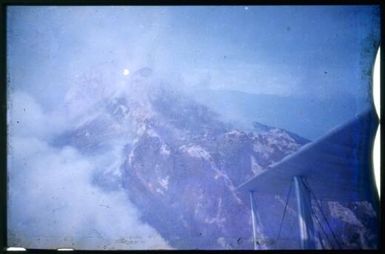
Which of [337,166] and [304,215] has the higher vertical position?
[337,166]

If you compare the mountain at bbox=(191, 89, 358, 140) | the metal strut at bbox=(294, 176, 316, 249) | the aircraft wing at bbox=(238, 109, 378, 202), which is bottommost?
the metal strut at bbox=(294, 176, 316, 249)

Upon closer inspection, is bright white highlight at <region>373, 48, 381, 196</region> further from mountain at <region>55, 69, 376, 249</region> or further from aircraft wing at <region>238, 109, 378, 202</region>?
mountain at <region>55, 69, 376, 249</region>

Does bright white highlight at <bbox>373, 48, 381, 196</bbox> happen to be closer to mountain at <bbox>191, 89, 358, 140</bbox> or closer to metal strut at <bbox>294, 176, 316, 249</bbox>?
mountain at <bbox>191, 89, 358, 140</bbox>

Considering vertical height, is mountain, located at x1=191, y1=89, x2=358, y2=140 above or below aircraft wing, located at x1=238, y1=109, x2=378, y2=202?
above

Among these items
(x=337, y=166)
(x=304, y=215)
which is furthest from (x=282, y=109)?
(x=304, y=215)

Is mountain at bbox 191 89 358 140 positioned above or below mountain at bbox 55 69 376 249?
above

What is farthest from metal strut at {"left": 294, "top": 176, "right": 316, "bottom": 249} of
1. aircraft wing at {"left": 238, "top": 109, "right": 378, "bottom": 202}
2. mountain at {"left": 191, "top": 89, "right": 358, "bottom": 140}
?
mountain at {"left": 191, "top": 89, "right": 358, "bottom": 140}

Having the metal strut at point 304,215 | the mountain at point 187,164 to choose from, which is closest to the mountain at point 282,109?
the mountain at point 187,164

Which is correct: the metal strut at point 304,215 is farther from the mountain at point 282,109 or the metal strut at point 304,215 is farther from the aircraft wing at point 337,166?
the mountain at point 282,109

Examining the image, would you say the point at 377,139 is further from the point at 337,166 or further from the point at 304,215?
the point at 304,215
